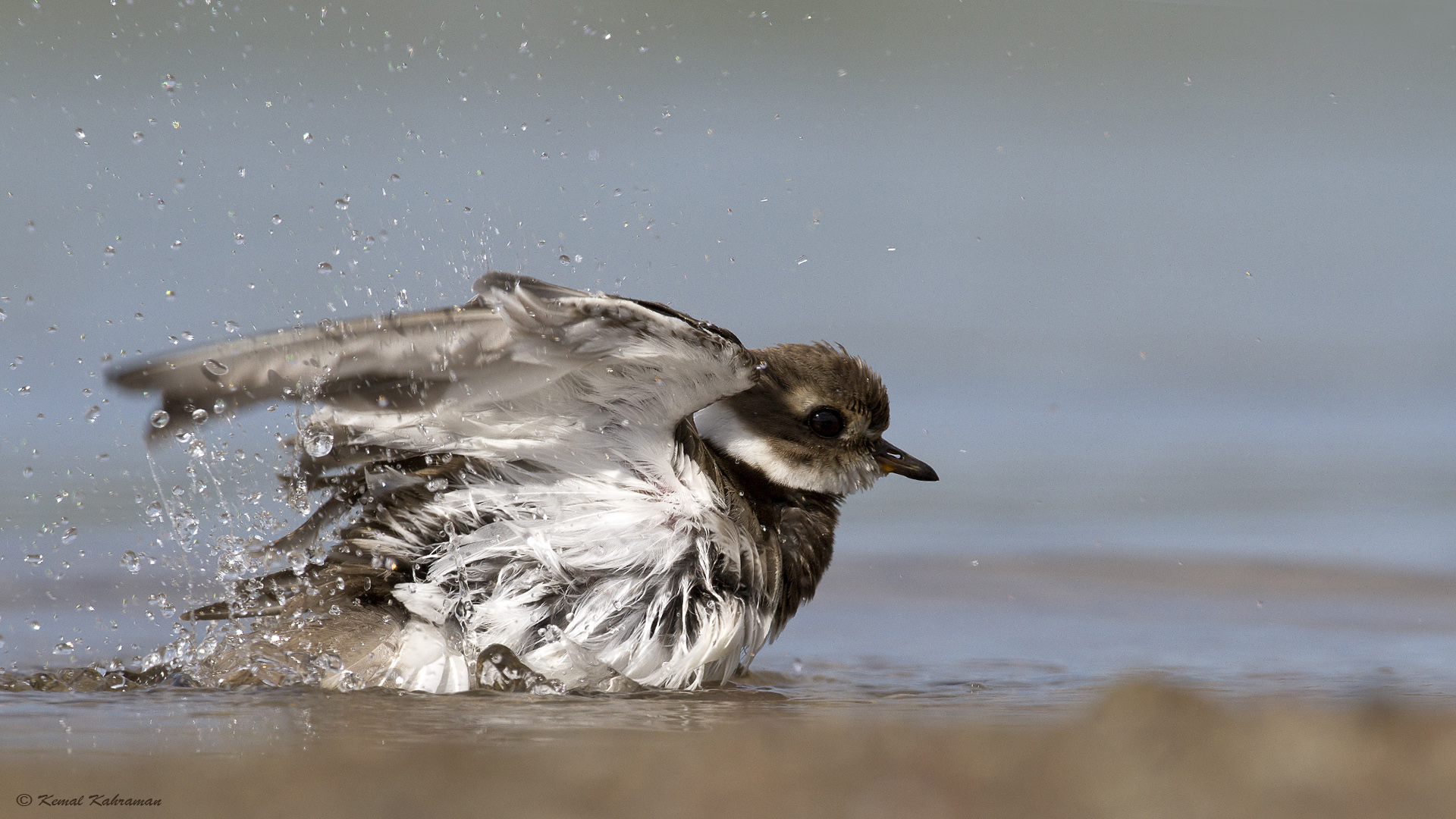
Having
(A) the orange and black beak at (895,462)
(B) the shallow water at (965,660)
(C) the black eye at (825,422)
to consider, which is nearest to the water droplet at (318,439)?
(B) the shallow water at (965,660)

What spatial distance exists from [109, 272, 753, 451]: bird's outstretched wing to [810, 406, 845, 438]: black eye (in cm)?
116

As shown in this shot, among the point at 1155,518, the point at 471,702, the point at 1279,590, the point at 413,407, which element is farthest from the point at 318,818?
the point at 1155,518

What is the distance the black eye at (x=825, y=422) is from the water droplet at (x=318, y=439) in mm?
1964

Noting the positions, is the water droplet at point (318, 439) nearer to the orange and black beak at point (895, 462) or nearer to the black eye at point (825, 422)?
the black eye at point (825, 422)

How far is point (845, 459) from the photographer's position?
571cm

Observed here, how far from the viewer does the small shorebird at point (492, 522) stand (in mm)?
4250

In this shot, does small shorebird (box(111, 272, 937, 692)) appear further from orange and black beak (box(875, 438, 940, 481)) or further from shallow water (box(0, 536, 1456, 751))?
orange and black beak (box(875, 438, 940, 481))

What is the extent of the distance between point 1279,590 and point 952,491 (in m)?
2.85

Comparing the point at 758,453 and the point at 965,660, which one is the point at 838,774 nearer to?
the point at 758,453

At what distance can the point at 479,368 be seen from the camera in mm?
4215

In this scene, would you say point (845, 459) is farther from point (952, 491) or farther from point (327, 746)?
point (952, 491)

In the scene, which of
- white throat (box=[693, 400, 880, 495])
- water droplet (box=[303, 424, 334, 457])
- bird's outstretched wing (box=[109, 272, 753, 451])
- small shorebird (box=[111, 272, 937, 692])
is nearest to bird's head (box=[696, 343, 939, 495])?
white throat (box=[693, 400, 880, 495])

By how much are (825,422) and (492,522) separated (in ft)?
5.00

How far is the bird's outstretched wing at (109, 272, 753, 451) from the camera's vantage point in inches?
159
